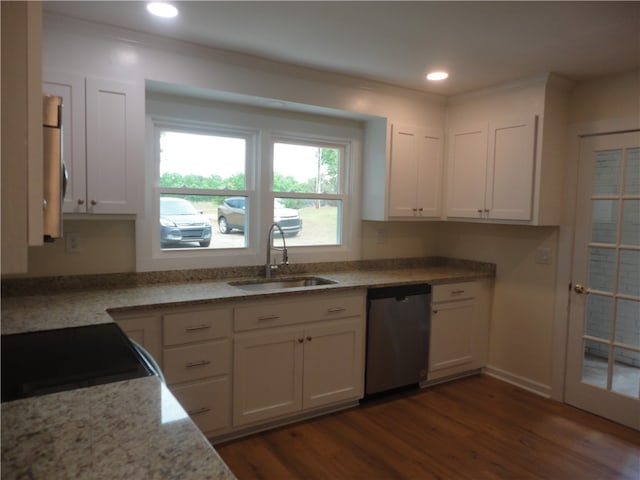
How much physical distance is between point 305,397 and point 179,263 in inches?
47.3

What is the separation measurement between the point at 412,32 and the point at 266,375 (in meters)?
2.11

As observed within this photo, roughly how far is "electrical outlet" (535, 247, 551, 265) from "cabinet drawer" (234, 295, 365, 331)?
1.47m

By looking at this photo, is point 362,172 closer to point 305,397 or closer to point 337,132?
point 337,132

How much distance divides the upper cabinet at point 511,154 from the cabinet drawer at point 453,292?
1.80 feet

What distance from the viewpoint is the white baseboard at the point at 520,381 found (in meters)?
3.35

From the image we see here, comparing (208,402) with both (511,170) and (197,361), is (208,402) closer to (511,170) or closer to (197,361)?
(197,361)

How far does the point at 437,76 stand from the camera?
10.3 ft

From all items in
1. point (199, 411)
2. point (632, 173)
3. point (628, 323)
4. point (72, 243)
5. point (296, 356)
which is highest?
point (632, 173)

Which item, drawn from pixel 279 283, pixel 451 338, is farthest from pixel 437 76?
pixel 451 338

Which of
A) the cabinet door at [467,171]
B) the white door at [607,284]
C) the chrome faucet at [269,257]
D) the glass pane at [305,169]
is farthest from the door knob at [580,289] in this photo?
the chrome faucet at [269,257]

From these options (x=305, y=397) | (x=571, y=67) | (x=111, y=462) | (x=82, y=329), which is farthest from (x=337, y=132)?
(x=111, y=462)

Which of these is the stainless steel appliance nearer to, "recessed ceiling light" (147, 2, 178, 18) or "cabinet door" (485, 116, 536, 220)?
"recessed ceiling light" (147, 2, 178, 18)

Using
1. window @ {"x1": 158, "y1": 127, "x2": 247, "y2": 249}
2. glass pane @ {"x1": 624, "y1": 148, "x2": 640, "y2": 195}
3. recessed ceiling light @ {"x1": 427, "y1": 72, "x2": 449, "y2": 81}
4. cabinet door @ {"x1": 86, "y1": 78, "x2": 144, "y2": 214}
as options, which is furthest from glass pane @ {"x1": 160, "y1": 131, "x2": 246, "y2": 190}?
glass pane @ {"x1": 624, "y1": 148, "x2": 640, "y2": 195}

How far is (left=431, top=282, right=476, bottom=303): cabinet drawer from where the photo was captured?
3.36m
